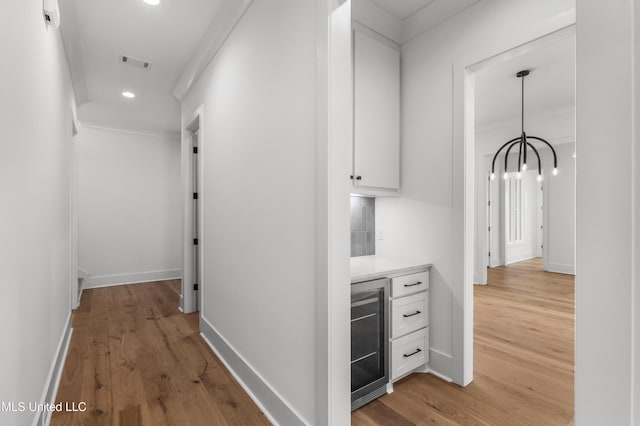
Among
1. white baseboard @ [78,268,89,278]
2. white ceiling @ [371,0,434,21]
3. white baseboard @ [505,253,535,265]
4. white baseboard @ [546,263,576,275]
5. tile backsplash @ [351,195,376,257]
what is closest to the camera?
white ceiling @ [371,0,434,21]

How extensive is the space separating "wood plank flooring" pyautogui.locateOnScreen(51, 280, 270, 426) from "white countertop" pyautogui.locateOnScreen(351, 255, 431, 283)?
3.48 ft

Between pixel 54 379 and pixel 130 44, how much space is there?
2.85 m

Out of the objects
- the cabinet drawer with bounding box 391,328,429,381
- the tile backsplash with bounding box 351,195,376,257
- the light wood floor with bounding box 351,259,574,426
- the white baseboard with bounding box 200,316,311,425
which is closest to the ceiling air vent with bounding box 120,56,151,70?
the tile backsplash with bounding box 351,195,376,257

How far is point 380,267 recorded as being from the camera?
2.18m

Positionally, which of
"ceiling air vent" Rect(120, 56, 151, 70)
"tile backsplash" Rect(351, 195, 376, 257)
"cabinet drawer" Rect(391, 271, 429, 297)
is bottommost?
"cabinet drawer" Rect(391, 271, 429, 297)

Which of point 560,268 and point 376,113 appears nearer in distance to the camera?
point 376,113

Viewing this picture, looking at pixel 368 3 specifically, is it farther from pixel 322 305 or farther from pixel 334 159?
pixel 322 305

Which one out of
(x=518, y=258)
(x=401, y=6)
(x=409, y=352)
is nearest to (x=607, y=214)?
(x=409, y=352)

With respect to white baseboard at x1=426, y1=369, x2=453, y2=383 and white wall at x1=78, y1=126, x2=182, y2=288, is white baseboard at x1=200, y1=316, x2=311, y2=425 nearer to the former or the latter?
white baseboard at x1=426, y1=369, x2=453, y2=383

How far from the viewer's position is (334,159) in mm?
1492

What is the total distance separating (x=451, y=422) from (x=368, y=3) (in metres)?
2.95

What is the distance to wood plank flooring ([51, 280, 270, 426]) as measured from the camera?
1.90 meters

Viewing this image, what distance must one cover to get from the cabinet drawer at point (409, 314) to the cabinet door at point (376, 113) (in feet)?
2.95

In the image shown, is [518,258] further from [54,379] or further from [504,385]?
[54,379]
